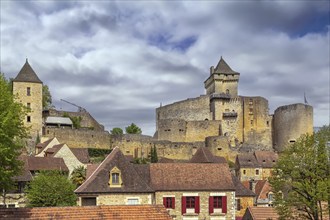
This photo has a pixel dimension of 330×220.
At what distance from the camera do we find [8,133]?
65.9 ft

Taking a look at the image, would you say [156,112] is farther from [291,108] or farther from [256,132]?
[291,108]

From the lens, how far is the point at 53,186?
1457 inches

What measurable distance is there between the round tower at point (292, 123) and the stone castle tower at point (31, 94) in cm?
3916

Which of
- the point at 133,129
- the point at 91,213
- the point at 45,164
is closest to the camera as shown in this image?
the point at 91,213

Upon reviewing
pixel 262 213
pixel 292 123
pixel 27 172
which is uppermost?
pixel 292 123

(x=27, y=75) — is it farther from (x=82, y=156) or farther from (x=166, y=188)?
(x=166, y=188)

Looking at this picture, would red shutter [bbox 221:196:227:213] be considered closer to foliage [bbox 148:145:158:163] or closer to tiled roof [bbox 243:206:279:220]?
tiled roof [bbox 243:206:279:220]

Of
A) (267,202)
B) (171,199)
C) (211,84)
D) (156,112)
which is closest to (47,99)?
(156,112)

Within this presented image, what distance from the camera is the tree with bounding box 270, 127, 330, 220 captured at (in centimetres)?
2284

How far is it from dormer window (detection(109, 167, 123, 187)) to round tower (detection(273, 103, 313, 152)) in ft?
185

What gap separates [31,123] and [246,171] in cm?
2974

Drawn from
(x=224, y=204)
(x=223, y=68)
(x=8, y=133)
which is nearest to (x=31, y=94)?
(x=223, y=68)

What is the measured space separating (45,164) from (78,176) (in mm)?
5286

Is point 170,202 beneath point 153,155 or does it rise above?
beneath
